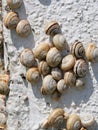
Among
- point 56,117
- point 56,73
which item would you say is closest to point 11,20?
point 56,73

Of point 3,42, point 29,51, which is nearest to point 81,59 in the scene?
point 29,51

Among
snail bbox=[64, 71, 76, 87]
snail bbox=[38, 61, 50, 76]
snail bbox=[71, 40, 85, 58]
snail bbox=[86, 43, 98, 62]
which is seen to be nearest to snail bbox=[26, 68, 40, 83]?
snail bbox=[38, 61, 50, 76]

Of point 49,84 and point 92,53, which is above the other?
point 92,53

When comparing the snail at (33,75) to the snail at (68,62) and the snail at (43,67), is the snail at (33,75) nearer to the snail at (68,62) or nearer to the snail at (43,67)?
the snail at (43,67)

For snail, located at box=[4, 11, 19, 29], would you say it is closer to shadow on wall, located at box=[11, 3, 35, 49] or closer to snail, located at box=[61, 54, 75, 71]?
shadow on wall, located at box=[11, 3, 35, 49]

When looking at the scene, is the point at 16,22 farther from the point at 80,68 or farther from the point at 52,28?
the point at 80,68

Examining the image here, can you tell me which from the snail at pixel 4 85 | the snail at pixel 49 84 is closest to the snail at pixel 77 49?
the snail at pixel 49 84

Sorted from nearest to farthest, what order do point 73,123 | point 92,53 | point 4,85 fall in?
point 92,53 → point 73,123 → point 4,85
